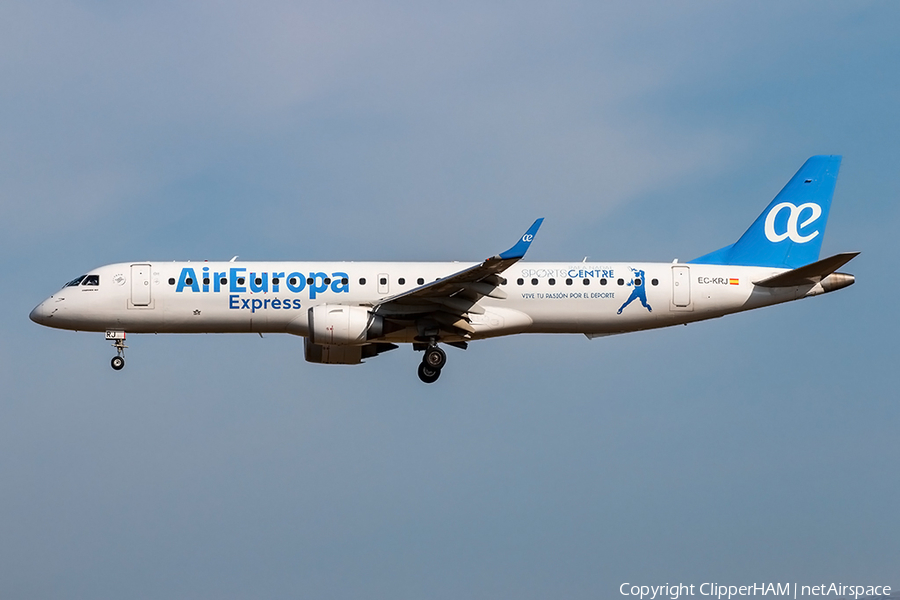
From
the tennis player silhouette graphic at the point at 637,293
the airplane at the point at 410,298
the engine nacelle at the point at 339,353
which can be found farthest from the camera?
the engine nacelle at the point at 339,353

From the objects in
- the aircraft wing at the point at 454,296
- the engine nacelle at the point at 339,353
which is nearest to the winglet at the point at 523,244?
the aircraft wing at the point at 454,296

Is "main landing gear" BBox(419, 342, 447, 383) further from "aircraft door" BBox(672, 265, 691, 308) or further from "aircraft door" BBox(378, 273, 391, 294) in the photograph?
"aircraft door" BBox(672, 265, 691, 308)

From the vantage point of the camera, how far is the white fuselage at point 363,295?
38094 millimetres

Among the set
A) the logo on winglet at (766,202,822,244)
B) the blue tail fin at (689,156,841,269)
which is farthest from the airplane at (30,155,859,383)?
the logo on winglet at (766,202,822,244)

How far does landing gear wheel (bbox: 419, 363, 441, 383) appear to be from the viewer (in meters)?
38.5

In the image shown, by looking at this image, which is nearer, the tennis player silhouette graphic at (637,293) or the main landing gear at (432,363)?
the main landing gear at (432,363)

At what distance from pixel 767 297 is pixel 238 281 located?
1834 centimetres

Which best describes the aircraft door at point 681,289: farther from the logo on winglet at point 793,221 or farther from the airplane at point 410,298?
the logo on winglet at point 793,221

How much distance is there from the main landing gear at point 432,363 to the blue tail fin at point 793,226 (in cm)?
991

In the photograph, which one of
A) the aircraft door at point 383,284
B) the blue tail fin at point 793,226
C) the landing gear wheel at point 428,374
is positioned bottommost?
the landing gear wheel at point 428,374

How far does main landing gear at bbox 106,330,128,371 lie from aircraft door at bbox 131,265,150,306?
52.2 inches

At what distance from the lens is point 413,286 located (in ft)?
127

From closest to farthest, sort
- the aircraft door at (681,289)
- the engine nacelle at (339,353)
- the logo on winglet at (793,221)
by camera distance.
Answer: the aircraft door at (681,289), the engine nacelle at (339,353), the logo on winglet at (793,221)

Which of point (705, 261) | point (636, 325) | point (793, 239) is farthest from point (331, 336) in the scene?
point (793, 239)
